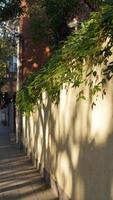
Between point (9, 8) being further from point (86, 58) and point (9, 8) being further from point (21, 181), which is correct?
point (86, 58)

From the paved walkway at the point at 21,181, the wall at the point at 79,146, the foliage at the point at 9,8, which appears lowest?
the paved walkway at the point at 21,181

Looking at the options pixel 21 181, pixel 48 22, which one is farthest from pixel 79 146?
pixel 48 22

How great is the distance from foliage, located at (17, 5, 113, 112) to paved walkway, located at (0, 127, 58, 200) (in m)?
2.45

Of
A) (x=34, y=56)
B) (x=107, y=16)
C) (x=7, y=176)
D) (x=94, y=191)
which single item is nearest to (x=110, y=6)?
(x=107, y=16)

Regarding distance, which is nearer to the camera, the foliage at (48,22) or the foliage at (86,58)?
the foliage at (86,58)

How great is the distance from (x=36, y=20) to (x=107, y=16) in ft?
41.6

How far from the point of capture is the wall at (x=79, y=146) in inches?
301

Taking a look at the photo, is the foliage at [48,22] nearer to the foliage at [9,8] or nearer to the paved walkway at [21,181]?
the foliage at [9,8]

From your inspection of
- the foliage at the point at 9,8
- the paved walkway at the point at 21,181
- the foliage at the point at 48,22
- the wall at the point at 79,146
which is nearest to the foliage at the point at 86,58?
the wall at the point at 79,146

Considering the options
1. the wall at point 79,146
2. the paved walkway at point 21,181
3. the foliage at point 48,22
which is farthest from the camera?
the foliage at point 48,22

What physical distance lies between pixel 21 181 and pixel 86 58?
603 centimetres

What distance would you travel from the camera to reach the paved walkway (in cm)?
1174

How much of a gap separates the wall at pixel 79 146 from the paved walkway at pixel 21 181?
0.32 meters

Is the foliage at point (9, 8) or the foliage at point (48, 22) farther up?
the foliage at point (9, 8)
